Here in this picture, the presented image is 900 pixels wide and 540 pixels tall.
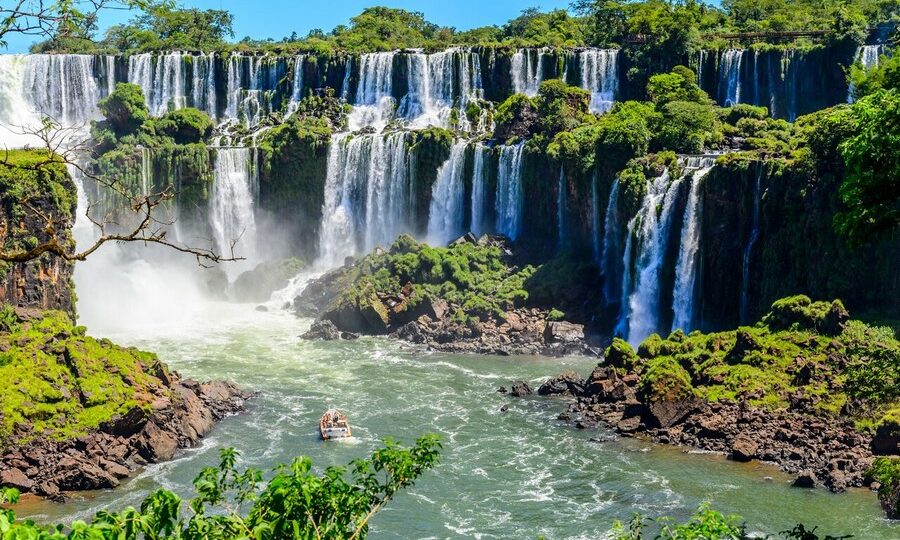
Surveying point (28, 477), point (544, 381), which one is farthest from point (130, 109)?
point (28, 477)

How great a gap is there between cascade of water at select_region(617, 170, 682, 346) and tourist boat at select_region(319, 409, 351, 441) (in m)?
17.9

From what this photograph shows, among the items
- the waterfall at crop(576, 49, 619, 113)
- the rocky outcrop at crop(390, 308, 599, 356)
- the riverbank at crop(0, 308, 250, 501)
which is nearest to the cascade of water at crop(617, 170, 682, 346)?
the rocky outcrop at crop(390, 308, 599, 356)

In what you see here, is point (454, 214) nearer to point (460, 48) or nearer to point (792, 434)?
point (460, 48)

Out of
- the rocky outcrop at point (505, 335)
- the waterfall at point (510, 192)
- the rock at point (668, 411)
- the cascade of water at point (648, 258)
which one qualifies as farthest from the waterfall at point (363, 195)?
the rock at point (668, 411)

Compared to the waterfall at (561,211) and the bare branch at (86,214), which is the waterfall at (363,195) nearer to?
the bare branch at (86,214)

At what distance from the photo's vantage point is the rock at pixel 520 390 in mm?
43250

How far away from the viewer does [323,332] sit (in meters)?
54.6

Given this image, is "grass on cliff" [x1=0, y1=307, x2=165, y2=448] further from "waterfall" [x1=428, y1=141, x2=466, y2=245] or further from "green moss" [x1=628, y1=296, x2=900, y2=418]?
"waterfall" [x1=428, y1=141, x2=466, y2=245]

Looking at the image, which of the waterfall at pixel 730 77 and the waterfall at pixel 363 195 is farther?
the waterfall at pixel 730 77

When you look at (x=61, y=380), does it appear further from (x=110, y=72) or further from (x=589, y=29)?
(x=589, y=29)

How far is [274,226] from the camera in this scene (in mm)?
69438

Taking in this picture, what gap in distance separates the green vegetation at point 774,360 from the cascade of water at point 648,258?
8.58 meters

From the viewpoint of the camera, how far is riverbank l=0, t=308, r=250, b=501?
3247 centimetres

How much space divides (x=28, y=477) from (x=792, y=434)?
78.9ft
